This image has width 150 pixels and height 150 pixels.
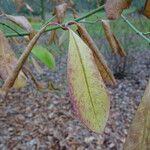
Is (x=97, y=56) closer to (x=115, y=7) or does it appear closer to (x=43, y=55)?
(x=115, y=7)

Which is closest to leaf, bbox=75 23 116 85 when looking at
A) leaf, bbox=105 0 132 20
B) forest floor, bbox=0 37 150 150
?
leaf, bbox=105 0 132 20

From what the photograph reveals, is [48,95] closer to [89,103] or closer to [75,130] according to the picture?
[75,130]

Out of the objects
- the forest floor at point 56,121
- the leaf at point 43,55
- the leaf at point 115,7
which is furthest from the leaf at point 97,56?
the forest floor at point 56,121

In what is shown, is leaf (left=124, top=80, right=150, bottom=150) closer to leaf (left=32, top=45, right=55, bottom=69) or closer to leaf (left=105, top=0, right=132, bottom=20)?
leaf (left=105, top=0, right=132, bottom=20)

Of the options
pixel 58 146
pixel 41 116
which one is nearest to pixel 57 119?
pixel 41 116

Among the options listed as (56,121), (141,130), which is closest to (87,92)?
(141,130)

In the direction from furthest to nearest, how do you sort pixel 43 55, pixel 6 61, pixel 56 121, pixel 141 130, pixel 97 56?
pixel 56 121, pixel 43 55, pixel 6 61, pixel 97 56, pixel 141 130
